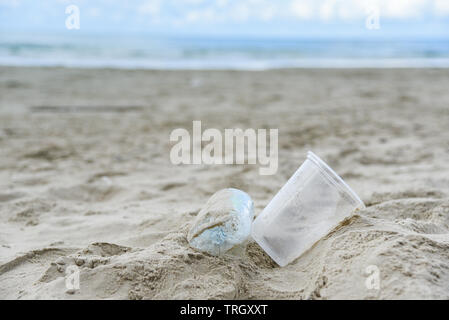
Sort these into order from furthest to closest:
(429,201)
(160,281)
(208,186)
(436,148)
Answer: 1. (436,148)
2. (208,186)
3. (429,201)
4. (160,281)

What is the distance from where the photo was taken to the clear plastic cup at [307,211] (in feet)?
4.98

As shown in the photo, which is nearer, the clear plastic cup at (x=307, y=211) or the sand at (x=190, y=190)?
the sand at (x=190, y=190)

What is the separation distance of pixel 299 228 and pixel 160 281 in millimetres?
559

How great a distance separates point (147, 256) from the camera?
4.87 feet

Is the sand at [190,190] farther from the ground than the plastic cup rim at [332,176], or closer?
closer

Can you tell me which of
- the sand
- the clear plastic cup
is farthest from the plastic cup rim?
the sand

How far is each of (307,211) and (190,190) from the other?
1233mm

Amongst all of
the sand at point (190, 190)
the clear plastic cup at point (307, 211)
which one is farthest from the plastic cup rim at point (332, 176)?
the sand at point (190, 190)

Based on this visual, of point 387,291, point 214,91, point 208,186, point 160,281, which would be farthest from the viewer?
point 214,91

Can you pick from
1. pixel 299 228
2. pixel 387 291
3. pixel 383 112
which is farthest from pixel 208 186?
pixel 383 112

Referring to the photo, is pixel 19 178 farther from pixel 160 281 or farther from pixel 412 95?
pixel 412 95

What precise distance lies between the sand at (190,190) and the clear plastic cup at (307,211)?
49 mm

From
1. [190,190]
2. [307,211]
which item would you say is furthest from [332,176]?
[190,190]

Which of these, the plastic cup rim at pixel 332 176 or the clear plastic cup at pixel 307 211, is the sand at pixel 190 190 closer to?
the clear plastic cup at pixel 307 211
